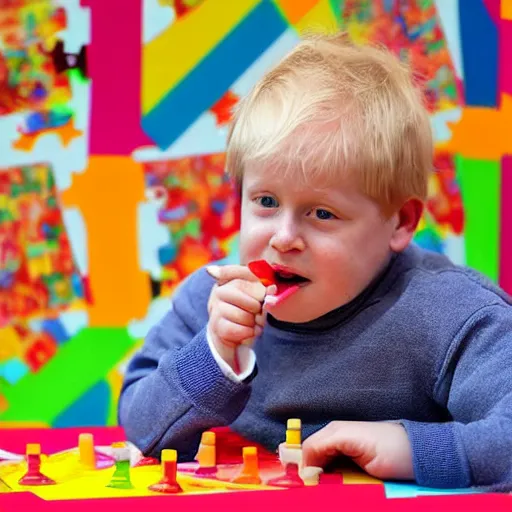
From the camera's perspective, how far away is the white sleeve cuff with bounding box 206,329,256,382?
95 centimetres

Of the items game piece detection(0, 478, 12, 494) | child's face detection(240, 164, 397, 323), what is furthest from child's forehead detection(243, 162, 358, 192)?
game piece detection(0, 478, 12, 494)

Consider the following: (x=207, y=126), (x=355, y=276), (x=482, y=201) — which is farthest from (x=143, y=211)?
(x=355, y=276)

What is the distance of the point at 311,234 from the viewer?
96cm

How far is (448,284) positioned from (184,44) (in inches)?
25.8

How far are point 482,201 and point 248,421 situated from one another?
0.63 meters

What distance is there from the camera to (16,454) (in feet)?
3.41

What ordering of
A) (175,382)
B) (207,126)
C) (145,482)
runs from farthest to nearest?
1. (207,126)
2. (175,382)
3. (145,482)

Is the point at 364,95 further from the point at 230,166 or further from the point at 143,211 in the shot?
the point at 143,211

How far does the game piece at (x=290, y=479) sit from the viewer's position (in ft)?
2.73

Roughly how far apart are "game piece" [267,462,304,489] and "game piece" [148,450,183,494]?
Answer: 0.25 ft

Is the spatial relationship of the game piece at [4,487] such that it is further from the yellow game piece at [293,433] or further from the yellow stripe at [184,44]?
the yellow stripe at [184,44]

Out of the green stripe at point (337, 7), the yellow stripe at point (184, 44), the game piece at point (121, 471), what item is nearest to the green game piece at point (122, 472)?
the game piece at point (121, 471)

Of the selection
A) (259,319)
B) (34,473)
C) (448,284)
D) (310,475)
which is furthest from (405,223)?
(34,473)

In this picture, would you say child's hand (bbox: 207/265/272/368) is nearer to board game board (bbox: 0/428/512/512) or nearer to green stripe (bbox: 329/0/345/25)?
board game board (bbox: 0/428/512/512)
